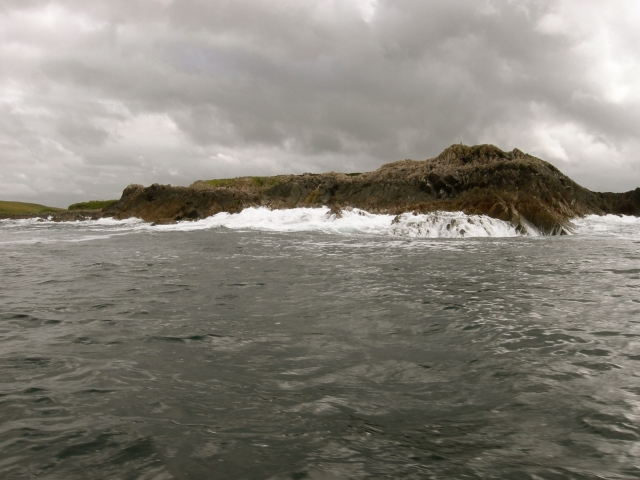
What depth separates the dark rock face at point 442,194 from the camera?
83.7 ft

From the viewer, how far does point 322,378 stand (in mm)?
4297

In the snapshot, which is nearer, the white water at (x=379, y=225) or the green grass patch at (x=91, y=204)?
the white water at (x=379, y=225)

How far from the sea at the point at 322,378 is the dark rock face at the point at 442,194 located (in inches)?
643

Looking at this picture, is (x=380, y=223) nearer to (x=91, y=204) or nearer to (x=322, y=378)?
(x=322, y=378)

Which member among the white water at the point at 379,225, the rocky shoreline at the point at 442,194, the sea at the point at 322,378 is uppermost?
the rocky shoreline at the point at 442,194

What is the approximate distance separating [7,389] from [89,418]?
1161 millimetres

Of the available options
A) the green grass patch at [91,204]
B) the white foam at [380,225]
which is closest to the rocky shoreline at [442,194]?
the white foam at [380,225]

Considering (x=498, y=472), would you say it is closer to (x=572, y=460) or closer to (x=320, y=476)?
(x=572, y=460)

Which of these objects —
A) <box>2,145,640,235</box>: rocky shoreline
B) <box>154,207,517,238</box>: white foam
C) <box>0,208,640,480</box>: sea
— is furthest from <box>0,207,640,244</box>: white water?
<box>0,208,640,480</box>: sea

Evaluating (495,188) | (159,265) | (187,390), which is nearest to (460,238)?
(495,188)

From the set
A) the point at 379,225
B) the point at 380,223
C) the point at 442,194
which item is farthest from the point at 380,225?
the point at 442,194

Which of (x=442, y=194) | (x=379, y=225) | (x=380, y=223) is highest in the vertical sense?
(x=442, y=194)

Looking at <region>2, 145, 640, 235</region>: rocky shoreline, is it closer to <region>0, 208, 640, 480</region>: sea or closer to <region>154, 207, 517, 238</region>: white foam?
<region>154, 207, 517, 238</region>: white foam

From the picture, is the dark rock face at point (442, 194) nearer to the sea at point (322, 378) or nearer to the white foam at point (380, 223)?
the white foam at point (380, 223)
